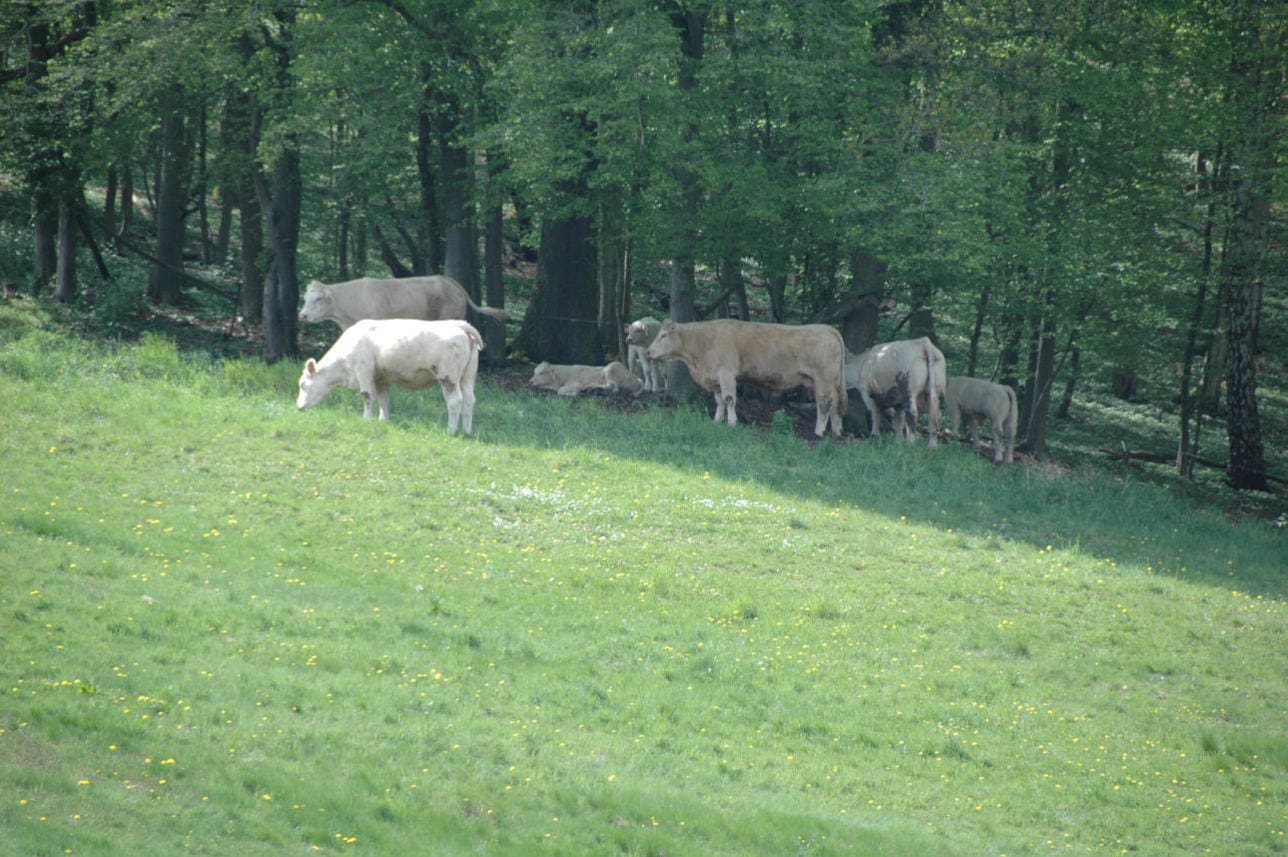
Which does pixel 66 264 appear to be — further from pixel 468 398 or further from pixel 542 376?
pixel 468 398

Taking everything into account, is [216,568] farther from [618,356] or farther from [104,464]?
[618,356]

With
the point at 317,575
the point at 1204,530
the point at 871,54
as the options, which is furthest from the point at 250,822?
the point at 871,54

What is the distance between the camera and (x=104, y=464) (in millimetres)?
16891

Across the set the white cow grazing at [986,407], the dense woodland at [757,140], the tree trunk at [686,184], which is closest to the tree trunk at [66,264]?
the dense woodland at [757,140]

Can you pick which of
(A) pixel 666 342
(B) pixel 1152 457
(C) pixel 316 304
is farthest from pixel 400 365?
(B) pixel 1152 457

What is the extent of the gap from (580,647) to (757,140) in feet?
54.0

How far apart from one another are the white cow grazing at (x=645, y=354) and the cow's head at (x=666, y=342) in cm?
54

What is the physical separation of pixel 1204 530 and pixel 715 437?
8.17m

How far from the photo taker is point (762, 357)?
25.8 meters

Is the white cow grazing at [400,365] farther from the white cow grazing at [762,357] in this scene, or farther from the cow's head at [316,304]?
the white cow grazing at [762,357]

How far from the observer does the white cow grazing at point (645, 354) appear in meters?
27.8

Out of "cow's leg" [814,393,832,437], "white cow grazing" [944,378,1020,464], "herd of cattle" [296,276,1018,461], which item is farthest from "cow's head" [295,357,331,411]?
"white cow grazing" [944,378,1020,464]

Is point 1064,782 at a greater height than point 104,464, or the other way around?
point 104,464

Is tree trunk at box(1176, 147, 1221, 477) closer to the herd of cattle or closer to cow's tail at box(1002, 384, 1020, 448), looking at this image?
the herd of cattle
